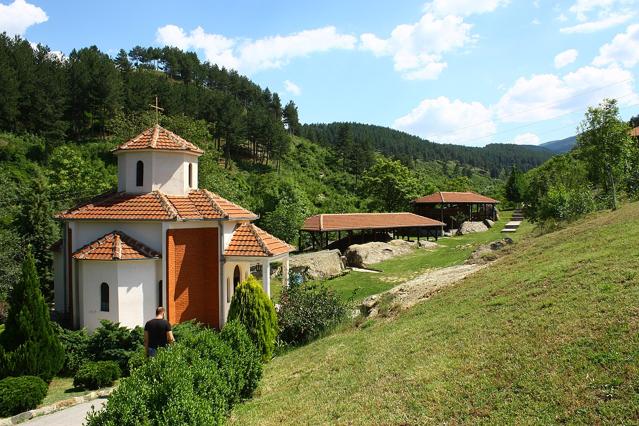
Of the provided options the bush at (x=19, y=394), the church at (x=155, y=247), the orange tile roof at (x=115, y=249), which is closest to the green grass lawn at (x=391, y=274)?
the church at (x=155, y=247)

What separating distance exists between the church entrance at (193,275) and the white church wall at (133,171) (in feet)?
9.87

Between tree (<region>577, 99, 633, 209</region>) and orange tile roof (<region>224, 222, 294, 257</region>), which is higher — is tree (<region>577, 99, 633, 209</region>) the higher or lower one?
the higher one

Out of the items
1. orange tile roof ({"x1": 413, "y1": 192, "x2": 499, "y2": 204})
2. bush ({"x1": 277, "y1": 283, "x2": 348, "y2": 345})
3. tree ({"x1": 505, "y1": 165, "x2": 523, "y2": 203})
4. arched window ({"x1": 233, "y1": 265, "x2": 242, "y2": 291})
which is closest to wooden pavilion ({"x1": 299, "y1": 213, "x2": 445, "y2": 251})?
orange tile roof ({"x1": 413, "y1": 192, "x2": 499, "y2": 204})

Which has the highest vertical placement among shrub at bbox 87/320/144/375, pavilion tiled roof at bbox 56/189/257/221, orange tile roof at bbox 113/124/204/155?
orange tile roof at bbox 113/124/204/155

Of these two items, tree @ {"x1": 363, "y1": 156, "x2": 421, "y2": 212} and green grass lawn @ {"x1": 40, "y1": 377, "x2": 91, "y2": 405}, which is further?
tree @ {"x1": 363, "y1": 156, "x2": 421, "y2": 212}

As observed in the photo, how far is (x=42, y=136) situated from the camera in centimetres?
5378

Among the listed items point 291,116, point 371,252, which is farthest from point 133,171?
point 291,116

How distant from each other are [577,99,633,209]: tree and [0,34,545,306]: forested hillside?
23119 mm

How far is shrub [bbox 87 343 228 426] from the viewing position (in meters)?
6.80

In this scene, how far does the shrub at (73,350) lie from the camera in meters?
14.7

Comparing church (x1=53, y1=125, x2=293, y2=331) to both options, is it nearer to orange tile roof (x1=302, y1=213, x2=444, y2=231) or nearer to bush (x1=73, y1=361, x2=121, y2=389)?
bush (x1=73, y1=361, x2=121, y2=389)

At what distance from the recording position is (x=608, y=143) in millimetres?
29125

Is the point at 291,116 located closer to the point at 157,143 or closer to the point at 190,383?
the point at 157,143

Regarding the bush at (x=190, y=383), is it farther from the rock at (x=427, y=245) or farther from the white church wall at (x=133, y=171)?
the rock at (x=427, y=245)
